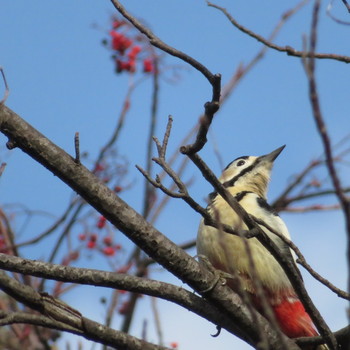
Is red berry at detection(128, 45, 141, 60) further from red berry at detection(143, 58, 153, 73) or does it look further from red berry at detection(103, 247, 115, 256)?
Result: red berry at detection(103, 247, 115, 256)

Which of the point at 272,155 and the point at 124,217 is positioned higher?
the point at 272,155

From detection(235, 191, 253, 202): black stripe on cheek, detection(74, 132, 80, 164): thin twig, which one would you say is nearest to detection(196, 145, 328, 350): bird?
detection(235, 191, 253, 202): black stripe on cheek

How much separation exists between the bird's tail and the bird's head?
1.46 m

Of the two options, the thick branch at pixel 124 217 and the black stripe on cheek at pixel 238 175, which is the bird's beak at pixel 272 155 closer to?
the black stripe on cheek at pixel 238 175

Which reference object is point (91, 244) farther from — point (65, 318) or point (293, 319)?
point (65, 318)

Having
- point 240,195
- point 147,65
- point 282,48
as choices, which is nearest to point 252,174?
point 240,195

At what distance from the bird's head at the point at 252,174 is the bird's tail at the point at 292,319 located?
4.78 ft

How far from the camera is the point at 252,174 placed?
20.8 feet

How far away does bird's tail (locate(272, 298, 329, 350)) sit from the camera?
4.81 m

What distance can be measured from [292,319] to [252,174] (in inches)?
70.0

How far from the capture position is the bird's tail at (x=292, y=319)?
481 centimetres

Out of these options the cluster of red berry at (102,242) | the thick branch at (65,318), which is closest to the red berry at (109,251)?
the cluster of red berry at (102,242)

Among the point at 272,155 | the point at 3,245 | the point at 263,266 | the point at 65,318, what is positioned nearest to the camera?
the point at 65,318

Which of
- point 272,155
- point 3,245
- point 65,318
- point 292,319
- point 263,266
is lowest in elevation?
point 65,318
